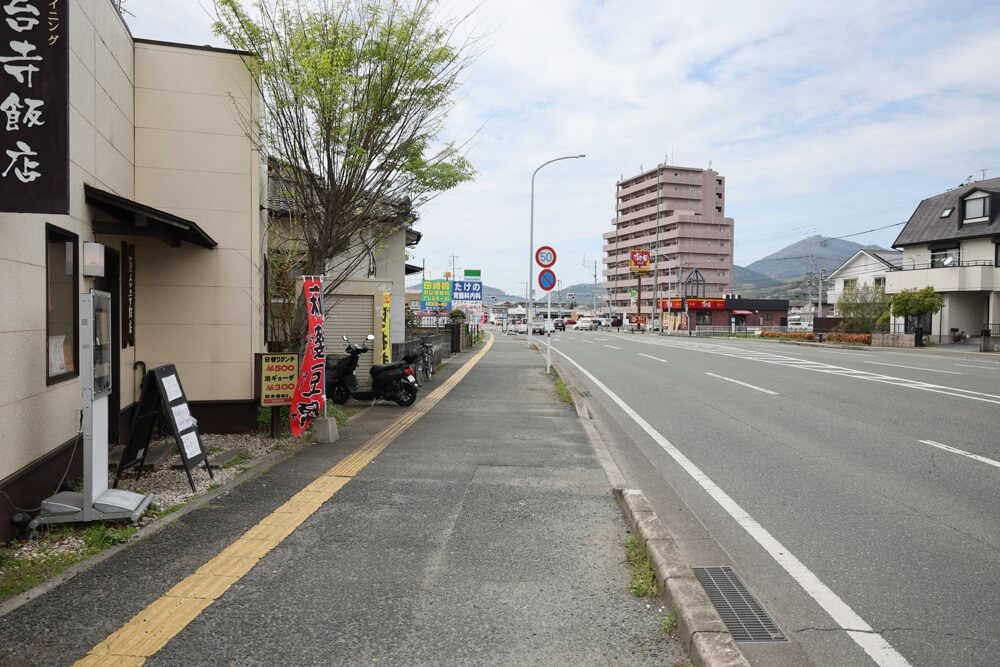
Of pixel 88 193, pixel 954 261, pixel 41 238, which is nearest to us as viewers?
pixel 41 238

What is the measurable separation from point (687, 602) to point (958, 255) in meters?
45.8

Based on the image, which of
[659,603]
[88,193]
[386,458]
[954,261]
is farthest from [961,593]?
[954,261]

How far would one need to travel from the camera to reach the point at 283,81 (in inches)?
347

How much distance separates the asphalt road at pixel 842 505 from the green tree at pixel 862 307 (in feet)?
102

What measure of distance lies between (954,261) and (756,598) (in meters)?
45.0

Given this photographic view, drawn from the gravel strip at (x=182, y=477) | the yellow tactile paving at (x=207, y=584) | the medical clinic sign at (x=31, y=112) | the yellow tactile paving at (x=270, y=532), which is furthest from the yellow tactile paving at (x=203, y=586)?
the medical clinic sign at (x=31, y=112)

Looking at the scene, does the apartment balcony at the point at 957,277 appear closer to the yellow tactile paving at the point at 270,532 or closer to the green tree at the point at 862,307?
the green tree at the point at 862,307

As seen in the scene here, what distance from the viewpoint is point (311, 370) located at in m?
8.33

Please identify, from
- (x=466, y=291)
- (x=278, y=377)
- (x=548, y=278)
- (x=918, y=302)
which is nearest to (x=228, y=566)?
(x=278, y=377)

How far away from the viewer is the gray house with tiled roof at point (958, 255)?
38281 mm

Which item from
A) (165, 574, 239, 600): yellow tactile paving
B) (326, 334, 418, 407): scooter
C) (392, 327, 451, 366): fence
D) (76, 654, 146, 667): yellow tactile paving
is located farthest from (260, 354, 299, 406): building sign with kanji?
(392, 327, 451, 366): fence

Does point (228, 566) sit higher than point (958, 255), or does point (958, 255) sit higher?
point (958, 255)

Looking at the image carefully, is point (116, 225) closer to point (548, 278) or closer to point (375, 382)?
point (375, 382)

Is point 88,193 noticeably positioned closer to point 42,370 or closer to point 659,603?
point 42,370
